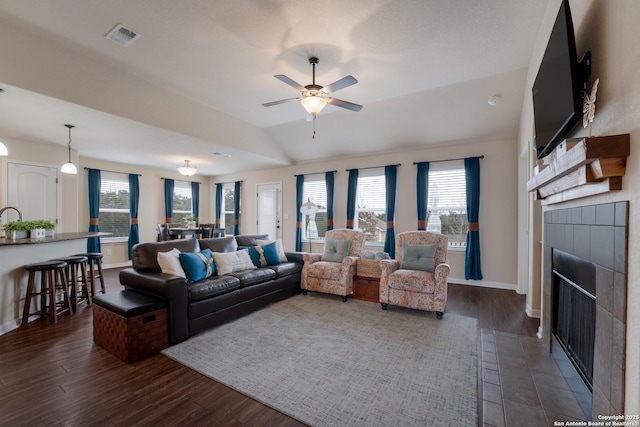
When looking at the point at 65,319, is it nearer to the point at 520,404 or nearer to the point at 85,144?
the point at 85,144

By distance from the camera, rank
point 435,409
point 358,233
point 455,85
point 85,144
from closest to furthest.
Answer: point 435,409
point 455,85
point 358,233
point 85,144

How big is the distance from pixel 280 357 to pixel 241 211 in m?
6.41

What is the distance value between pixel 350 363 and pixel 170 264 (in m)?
2.15

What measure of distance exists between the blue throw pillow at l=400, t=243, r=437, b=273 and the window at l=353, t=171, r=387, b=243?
2105mm

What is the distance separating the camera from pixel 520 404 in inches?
67.3

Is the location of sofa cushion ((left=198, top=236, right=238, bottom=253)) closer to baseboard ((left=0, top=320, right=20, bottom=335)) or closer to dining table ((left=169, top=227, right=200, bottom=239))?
baseboard ((left=0, top=320, right=20, bottom=335))

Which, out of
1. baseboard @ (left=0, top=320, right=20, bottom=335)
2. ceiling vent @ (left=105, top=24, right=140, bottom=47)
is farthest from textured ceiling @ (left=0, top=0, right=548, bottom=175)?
baseboard @ (left=0, top=320, right=20, bottom=335)

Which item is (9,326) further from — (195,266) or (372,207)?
(372,207)

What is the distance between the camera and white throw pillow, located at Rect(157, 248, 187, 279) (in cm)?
308

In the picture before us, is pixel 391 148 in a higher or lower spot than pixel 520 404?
higher

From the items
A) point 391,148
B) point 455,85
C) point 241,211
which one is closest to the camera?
point 455,85

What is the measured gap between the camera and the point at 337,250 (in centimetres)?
461

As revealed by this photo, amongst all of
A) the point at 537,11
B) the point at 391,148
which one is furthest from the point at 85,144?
the point at 537,11

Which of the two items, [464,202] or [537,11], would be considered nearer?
[537,11]
